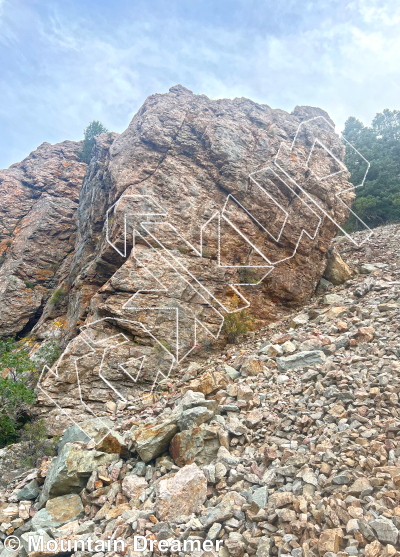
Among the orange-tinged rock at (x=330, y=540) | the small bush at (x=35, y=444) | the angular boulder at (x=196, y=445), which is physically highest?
the orange-tinged rock at (x=330, y=540)

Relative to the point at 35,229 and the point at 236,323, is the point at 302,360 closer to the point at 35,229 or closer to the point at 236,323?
the point at 236,323

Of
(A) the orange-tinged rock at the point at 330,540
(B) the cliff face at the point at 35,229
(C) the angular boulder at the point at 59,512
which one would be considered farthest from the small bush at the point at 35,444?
(B) the cliff face at the point at 35,229

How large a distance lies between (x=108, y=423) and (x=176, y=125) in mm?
8984

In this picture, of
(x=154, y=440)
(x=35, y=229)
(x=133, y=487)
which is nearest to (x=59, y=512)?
(x=133, y=487)

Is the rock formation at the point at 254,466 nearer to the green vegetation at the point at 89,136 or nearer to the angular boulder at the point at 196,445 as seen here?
the angular boulder at the point at 196,445

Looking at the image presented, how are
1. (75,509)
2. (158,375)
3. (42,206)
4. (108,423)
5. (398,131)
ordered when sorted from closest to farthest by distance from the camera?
(75,509)
(108,423)
(158,375)
(42,206)
(398,131)

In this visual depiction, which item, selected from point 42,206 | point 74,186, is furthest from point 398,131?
point 42,206

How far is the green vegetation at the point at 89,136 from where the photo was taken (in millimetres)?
20141

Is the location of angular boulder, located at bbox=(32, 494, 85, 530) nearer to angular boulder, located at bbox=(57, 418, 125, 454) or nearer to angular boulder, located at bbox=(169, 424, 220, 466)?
angular boulder, located at bbox=(57, 418, 125, 454)

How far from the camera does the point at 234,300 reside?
7.77 meters

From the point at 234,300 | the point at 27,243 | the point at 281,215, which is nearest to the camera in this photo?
the point at 234,300

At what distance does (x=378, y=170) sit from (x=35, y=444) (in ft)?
78.2

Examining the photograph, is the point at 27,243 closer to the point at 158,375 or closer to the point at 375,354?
the point at 158,375

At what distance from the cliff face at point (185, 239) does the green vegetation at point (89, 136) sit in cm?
1048
